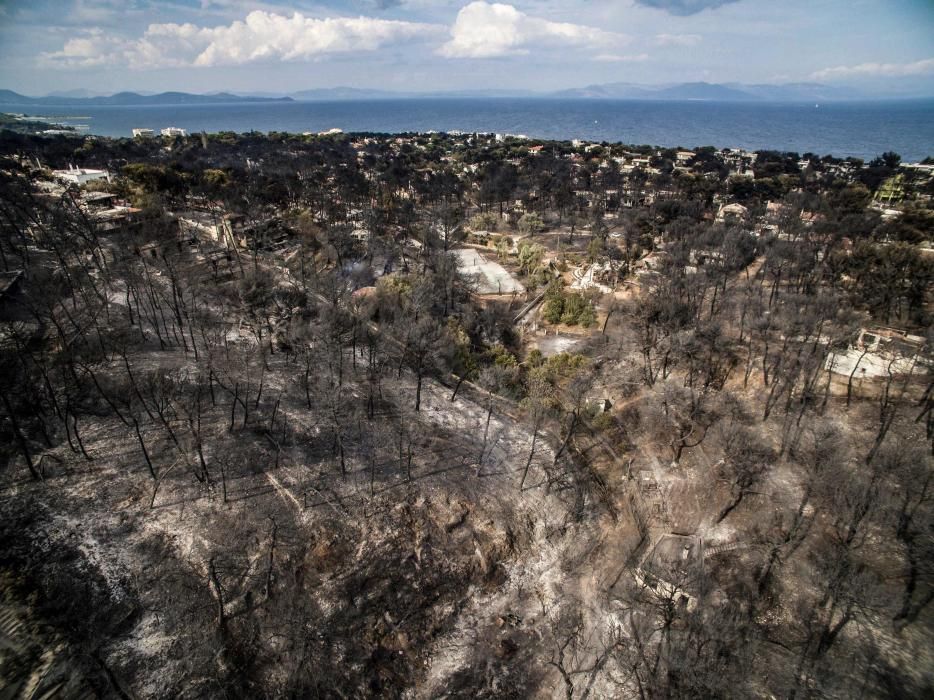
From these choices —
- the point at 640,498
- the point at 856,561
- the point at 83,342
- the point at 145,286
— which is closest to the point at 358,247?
the point at 145,286

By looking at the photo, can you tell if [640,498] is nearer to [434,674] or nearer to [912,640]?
[912,640]

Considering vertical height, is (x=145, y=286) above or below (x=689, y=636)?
above

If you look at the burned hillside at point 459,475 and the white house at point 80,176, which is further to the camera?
the white house at point 80,176

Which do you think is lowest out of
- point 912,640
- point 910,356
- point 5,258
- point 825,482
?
point 912,640

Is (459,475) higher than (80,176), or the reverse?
(80,176)

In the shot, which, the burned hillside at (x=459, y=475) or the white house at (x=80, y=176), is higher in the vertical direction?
the white house at (x=80, y=176)

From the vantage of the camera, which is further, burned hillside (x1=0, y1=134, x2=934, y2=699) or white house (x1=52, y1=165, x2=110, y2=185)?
white house (x1=52, y1=165, x2=110, y2=185)

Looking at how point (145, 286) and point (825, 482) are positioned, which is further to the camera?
point (145, 286)

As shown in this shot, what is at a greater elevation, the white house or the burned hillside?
the white house

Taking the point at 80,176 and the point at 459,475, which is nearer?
the point at 459,475

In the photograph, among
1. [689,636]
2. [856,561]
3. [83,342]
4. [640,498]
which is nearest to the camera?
[689,636]

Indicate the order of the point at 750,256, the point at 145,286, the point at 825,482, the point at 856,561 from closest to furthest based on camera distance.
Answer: the point at 856,561, the point at 825,482, the point at 145,286, the point at 750,256
